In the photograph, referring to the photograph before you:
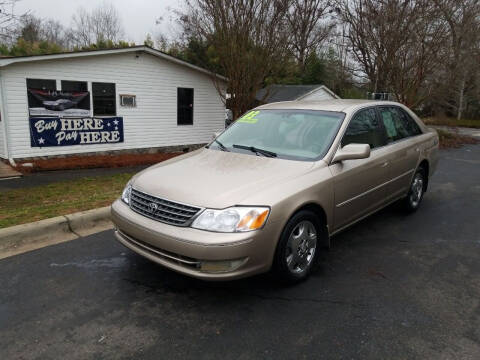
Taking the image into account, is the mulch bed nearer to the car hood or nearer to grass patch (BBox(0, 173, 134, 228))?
grass patch (BBox(0, 173, 134, 228))

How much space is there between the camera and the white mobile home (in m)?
10.2

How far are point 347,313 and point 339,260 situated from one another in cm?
105

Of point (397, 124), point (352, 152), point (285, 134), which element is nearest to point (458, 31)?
point (397, 124)

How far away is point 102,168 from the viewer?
414 inches

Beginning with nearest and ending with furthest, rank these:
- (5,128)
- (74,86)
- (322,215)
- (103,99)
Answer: (322,215)
(5,128)
(74,86)
(103,99)

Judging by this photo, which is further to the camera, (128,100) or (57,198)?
(128,100)

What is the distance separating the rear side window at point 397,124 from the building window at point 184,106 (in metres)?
9.89

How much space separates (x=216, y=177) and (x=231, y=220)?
58 cm

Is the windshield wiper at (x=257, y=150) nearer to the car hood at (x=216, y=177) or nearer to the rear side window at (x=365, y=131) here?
the car hood at (x=216, y=177)

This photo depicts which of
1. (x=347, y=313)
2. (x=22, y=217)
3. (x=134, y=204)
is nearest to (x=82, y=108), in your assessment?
(x=22, y=217)

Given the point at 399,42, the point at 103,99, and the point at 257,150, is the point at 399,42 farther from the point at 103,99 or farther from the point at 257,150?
the point at 257,150

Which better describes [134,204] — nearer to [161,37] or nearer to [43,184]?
[43,184]

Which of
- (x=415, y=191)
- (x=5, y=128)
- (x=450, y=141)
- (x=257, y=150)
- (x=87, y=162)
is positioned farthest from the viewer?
(x=450, y=141)

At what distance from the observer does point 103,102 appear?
11.8 meters
